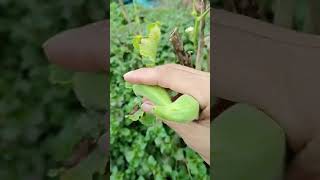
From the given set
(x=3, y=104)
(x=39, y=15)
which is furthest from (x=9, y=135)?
(x=39, y=15)

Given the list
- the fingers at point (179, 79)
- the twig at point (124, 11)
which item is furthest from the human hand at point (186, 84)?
the twig at point (124, 11)

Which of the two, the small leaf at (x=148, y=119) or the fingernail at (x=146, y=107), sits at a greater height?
the fingernail at (x=146, y=107)

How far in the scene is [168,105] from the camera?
108cm

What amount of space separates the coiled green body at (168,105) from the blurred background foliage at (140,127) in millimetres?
A: 32

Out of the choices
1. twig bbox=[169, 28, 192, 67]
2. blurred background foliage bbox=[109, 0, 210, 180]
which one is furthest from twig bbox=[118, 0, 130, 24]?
twig bbox=[169, 28, 192, 67]

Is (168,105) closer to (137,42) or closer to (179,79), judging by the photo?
(179,79)

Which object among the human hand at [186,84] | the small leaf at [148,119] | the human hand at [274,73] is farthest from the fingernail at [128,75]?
the human hand at [274,73]

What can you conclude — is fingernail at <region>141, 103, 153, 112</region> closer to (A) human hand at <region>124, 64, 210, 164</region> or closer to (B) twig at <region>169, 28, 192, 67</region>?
(A) human hand at <region>124, 64, 210, 164</region>

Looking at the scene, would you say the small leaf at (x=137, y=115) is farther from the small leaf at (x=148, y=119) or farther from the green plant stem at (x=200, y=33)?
the green plant stem at (x=200, y=33)

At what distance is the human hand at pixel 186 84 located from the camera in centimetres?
108

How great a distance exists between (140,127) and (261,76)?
0.33 m

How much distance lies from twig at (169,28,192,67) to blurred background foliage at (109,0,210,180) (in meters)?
0.01

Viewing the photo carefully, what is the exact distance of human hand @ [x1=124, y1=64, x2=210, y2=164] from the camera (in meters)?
1.08

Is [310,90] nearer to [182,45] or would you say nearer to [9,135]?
[182,45]
